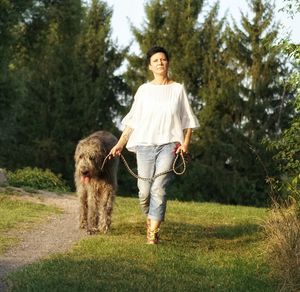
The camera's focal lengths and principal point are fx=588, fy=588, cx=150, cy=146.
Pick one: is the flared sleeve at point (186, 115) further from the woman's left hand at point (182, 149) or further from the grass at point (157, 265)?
the grass at point (157, 265)

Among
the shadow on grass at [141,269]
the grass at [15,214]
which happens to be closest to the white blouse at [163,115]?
the shadow on grass at [141,269]

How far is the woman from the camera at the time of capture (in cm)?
712

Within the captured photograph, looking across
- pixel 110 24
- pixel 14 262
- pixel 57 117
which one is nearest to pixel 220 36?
pixel 110 24

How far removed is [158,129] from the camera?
7164mm

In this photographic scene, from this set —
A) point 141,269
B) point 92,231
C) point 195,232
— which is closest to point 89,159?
point 92,231

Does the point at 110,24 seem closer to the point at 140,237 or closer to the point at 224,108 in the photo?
the point at 224,108

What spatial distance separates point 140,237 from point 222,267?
1915mm

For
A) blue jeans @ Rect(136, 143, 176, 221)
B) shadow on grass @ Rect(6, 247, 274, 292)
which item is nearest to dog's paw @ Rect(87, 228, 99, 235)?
blue jeans @ Rect(136, 143, 176, 221)

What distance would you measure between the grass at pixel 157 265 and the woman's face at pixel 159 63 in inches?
83.9

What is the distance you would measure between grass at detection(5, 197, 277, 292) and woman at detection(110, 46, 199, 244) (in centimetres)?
60

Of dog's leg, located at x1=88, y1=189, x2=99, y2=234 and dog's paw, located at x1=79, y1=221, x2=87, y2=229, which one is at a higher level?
dog's leg, located at x1=88, y1=189, x2=99, y2=234

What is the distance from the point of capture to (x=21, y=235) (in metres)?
8.16

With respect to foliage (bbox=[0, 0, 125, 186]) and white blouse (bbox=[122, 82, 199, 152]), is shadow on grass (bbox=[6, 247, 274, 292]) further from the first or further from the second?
foliage (bbox=[0, 0, 125, 186])

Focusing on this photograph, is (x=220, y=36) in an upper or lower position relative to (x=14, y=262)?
upper
